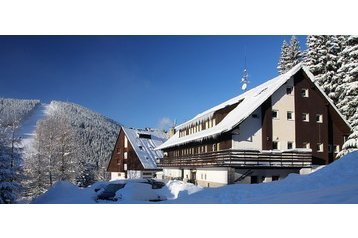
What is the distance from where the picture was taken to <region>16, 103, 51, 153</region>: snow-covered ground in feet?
31.9

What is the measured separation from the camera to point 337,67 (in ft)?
54.7

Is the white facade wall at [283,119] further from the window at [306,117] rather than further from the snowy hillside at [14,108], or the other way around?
the snowy hillside at [14,108]

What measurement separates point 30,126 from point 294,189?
807 cm

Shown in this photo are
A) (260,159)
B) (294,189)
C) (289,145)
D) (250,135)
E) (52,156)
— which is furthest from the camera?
(289,145)

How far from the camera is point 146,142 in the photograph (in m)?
26.7

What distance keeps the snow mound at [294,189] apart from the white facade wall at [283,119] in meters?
4.81

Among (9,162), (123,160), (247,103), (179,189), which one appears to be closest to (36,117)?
(9,162)

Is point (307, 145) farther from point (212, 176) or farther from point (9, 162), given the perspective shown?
point (9, 162)

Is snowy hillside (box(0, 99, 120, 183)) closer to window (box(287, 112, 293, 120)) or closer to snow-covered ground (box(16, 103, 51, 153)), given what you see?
snow-covered ground (box(16, 103, 51, 153))

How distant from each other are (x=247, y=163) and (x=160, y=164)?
1180cm

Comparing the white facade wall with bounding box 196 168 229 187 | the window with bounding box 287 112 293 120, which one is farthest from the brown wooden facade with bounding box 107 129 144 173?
the window with bounding box 287 112 293 120

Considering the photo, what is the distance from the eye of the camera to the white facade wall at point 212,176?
15391 millimetres

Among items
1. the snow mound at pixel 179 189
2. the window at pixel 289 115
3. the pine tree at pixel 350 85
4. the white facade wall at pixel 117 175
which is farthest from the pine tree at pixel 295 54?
the white facade wall at pixel 117 175

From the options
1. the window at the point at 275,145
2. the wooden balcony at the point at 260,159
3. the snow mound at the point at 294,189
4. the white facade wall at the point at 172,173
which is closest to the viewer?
the snow mound at the point at 294,189
